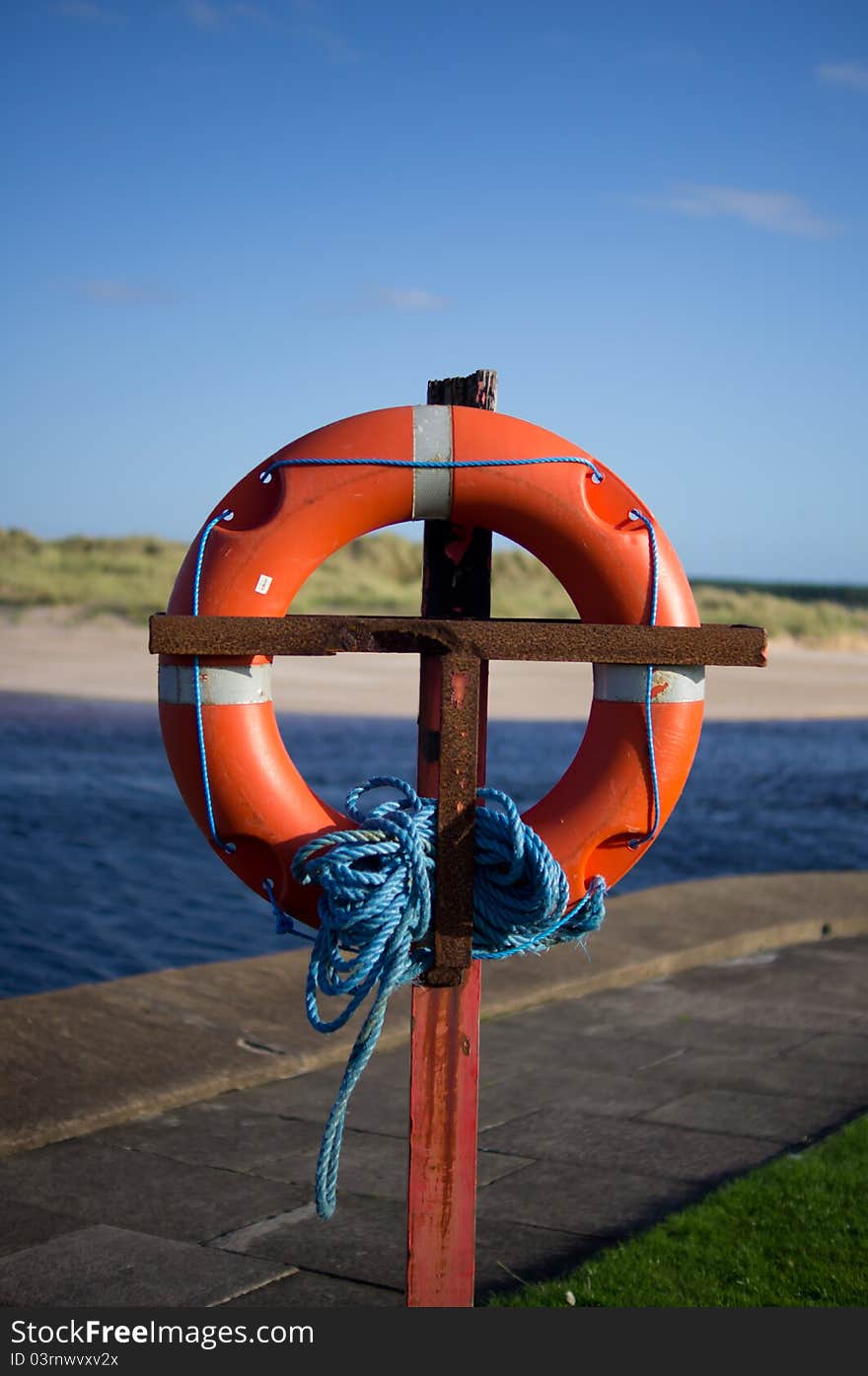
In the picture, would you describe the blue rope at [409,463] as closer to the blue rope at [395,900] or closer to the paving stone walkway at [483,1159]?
the blue rope at [395,900]

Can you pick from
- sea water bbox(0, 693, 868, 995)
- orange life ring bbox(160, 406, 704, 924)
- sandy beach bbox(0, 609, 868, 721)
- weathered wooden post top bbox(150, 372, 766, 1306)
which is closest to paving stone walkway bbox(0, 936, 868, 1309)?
weathered wooden post top bbox(150, 372, 766, 1306)

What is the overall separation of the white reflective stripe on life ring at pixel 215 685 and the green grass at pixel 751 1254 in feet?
4.42

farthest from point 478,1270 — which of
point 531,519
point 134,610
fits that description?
point 134,610

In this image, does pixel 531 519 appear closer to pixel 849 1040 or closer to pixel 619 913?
pixel 849 1040

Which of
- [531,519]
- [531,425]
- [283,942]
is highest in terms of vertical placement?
[531,425]

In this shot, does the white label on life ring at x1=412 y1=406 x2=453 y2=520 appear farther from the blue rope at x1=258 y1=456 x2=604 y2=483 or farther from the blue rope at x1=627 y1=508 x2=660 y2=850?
the blue rope at x1=627 y1=508 x2=660 y2=850

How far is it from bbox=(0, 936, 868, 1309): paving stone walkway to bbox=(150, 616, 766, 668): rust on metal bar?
4.58 feet

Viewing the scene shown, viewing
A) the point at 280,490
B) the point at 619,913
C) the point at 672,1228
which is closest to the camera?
the point at 280,490

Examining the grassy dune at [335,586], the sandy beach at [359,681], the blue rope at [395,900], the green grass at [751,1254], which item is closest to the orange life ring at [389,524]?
the blue rope at [395,900]

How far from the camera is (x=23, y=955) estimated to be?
6996 mm

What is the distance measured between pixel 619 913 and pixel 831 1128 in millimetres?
2334

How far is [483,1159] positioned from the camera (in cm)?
388

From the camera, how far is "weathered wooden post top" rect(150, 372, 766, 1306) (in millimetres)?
2525

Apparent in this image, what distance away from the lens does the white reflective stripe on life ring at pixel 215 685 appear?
8.68ft
